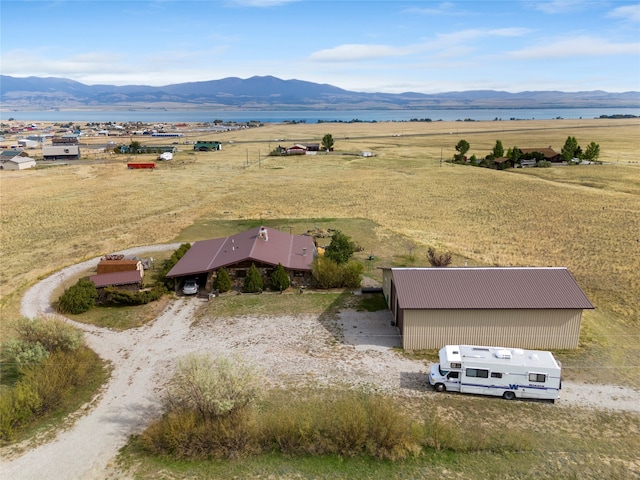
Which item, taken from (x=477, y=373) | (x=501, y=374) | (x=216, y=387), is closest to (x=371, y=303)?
(x=477, y=373)

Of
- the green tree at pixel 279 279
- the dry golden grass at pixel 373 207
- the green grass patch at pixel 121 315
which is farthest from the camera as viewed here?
the dry golden grass at pixel 373 207

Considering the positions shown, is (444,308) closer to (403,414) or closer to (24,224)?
(403,414)

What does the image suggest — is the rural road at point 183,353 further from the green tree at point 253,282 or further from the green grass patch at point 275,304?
the green tree at point 253,282

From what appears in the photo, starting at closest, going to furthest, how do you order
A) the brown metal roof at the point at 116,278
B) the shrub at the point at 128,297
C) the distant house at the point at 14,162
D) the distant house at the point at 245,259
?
the shrub at the point at 128,297 < the brown metal roof at the point at 116,278 < the distant house at the point at 245,259 < the distant house at the point at 14,162

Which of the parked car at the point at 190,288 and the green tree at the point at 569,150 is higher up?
the green tree at the point at 569,150

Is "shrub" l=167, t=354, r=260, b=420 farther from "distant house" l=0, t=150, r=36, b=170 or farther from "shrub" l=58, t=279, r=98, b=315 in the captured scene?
"distant house" l=0, t=150, r=36, b=170

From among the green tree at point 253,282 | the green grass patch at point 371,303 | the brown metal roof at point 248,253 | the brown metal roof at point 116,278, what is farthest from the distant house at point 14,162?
the green grass patch at point 371,303

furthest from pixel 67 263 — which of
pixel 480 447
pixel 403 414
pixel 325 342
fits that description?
pixel 480 447
